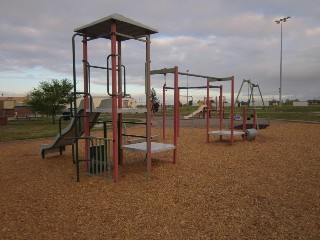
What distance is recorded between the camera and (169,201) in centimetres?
409

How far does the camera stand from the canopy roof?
4.91m

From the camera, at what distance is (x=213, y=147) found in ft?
30.0

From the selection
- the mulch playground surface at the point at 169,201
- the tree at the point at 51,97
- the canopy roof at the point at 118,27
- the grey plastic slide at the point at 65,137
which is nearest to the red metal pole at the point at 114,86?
the canopy roof at the point at 118,27

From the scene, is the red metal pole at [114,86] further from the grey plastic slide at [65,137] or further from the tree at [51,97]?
the tree at [51,97]

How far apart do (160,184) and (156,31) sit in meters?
2.94

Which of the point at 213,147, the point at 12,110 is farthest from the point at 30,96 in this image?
the point at 12,110

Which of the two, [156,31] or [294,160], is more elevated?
[156,31]

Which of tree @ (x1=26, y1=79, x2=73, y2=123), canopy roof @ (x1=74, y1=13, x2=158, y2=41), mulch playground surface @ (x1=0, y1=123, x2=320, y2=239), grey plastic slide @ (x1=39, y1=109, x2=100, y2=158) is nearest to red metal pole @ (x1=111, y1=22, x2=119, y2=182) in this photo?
canopy roof @ (x1=74, y1=13, x2=158, y2=41)

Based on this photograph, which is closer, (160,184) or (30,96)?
(160,184)

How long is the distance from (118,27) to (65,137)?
3165 millimetres

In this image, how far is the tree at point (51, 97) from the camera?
21.8m

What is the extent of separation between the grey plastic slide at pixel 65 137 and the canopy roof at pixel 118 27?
5.33 ft

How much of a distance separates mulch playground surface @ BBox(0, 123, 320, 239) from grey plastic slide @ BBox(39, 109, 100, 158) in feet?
1.98

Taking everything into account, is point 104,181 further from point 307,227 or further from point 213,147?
point 213,147
